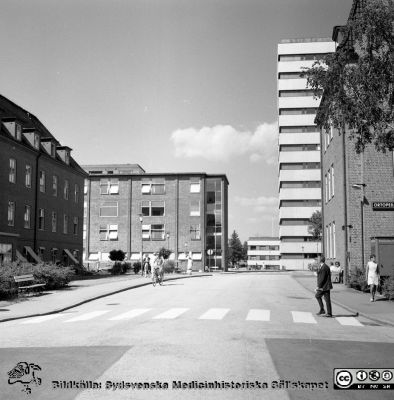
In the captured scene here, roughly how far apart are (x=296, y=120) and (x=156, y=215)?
29.6 metres

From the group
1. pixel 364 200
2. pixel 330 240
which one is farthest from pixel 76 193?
pixel 364 200

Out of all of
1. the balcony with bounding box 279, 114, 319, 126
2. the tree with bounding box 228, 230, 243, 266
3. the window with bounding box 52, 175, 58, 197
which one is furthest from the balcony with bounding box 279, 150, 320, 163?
the tree with bounding box 228, 230, 243, 266

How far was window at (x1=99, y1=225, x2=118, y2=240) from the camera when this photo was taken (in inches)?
3433

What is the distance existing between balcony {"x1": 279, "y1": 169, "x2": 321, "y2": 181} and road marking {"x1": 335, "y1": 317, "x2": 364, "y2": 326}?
79.7 metres

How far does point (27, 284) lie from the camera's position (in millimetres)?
23484

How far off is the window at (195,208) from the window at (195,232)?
1753 millimetres

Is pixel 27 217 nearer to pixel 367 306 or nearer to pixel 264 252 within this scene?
pixel 367 306

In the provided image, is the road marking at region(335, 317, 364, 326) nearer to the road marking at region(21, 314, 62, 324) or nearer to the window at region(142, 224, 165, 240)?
the road marking at region(21, 314, 62, 324)

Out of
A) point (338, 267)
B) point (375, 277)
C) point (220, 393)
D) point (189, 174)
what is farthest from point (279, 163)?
point (220, 393)

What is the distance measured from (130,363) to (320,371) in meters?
2.88

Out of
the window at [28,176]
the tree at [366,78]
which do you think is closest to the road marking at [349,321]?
the tree at [366,78]

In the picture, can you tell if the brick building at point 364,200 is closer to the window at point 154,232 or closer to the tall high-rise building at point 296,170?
the window at point 154,232

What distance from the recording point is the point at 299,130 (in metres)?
94.5

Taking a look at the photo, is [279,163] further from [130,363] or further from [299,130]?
[130,363]
